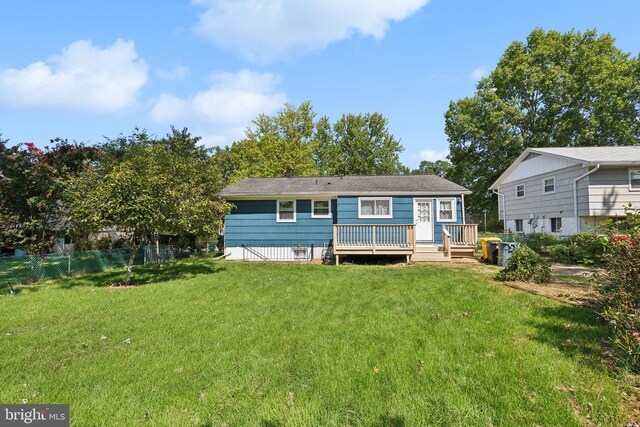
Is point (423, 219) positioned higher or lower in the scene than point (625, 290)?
higher

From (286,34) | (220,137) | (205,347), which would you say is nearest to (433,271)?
(205,347)

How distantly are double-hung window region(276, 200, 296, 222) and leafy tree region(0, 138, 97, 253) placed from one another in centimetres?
775

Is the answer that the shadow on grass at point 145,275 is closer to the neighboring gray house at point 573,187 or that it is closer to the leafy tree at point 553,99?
the neighboring gray house at point 573,187

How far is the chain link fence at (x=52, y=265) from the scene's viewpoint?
9336 millimetres

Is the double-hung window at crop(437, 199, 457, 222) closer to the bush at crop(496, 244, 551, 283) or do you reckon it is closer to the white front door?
the white front door

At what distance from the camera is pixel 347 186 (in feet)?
47.5

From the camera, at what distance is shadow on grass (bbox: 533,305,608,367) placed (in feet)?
11.8

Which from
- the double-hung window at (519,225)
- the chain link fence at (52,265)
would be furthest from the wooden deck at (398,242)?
the double-hung window at (519,225)

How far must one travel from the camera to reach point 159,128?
68.1 feet

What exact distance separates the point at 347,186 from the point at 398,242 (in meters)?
3.72

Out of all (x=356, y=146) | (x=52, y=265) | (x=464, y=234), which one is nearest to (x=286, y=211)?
(x=464, y=234)

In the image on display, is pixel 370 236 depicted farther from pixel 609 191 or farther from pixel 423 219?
pixel 609 191

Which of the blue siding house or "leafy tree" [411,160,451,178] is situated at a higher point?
"leafy tree" [411,160,451,178]

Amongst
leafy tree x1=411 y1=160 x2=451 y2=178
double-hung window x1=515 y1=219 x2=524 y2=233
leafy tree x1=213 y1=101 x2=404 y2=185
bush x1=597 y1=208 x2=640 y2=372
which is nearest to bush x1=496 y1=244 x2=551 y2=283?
bush x1=597 y1=208 x2=640 y2=372
